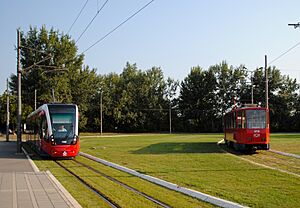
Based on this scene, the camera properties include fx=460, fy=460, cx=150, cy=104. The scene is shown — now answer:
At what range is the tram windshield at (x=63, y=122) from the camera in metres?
27.7

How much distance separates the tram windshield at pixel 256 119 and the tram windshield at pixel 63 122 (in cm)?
1123

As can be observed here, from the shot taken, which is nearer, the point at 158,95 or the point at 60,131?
the point at 60,131

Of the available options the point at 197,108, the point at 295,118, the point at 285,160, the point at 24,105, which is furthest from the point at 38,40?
the point at 285,160

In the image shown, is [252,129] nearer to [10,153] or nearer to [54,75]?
[10,153]

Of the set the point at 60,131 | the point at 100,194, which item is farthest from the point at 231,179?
the point at 60,131

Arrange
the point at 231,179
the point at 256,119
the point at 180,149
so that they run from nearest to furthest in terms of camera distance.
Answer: the point at 231,179
the point at 256,119
the point at 180,149

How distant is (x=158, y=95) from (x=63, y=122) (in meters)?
78.4

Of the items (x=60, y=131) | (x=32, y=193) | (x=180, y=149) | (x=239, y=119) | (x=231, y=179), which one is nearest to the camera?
(x=32, y=193)

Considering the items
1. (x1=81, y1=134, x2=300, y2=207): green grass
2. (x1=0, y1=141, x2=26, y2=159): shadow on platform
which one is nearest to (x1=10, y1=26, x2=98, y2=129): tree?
(x1=0, y1=141, x2=26, y2=159): shadow on platform

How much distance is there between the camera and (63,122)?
2811 cm

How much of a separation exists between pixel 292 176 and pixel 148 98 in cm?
8779

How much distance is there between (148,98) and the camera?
104 meters

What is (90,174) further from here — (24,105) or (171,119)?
(171,119)

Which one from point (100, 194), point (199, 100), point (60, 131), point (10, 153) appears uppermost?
point (199, 100)
